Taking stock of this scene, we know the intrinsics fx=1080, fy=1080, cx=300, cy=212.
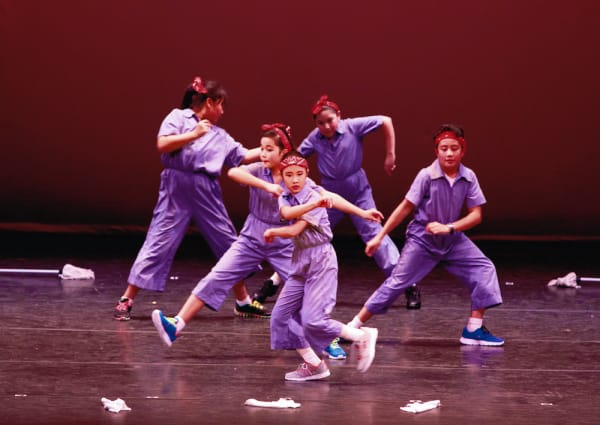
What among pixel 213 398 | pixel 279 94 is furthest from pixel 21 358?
pixel 279 94

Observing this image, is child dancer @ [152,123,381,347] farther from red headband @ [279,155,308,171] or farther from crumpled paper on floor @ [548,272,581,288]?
crumpled paper on floor @ [548,272,581,288]

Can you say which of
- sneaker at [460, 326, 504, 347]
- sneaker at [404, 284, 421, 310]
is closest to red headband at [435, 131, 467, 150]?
sneaker at [460, 326, 504, 347]

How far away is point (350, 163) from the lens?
20.8 feet

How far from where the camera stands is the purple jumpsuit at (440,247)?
525 centimetres

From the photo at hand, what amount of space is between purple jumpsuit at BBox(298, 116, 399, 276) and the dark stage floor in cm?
46

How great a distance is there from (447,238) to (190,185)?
144cm

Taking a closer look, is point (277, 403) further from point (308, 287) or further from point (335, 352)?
point (335, 352)

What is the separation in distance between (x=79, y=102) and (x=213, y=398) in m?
5.95

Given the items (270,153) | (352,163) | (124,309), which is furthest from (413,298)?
(270,153)

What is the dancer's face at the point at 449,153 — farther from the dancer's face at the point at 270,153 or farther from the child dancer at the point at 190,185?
the child dancer at the point at 190,185

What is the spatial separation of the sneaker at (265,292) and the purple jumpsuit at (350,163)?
0.64 meters

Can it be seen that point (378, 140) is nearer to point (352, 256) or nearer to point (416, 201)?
point (352, 256)

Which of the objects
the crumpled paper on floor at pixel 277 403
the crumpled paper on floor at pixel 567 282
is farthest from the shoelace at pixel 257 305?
the crumpled paper on floor at pixel 567 282

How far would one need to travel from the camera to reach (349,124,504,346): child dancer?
521 centimetres
